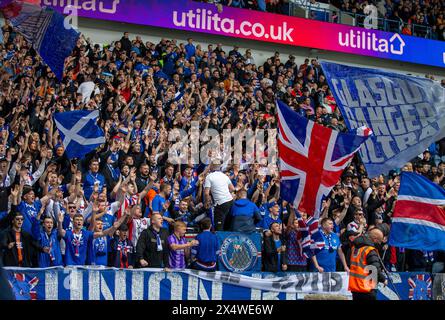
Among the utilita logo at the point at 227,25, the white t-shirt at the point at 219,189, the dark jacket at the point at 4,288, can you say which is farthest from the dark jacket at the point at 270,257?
the utilita logo at the point at 227,25

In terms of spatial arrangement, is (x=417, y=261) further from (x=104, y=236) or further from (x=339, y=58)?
(x=339, y=58)

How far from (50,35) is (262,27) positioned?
1182cm

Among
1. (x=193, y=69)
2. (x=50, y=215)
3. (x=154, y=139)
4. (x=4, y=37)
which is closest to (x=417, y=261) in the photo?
(x=154, y=139)

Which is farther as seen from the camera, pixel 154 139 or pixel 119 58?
pixel 119 58

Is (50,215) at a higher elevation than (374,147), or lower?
lower

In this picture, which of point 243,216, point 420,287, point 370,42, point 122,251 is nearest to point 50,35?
point 122,251

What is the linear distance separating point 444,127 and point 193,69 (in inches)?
343

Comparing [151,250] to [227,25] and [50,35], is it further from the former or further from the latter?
[227,25]

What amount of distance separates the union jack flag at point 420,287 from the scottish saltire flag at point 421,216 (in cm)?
136

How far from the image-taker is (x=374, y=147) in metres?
11.0

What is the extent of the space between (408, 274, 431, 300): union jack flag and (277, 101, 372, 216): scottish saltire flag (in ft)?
7.61

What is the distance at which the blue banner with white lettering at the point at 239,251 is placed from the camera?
1137 cm

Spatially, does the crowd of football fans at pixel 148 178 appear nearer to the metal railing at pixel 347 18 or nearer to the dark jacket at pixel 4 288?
the metal railing at pixel 347 18

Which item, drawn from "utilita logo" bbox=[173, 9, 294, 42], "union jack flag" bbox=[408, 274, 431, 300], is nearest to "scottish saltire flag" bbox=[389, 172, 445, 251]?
"union jack flag" bbox=[408, 274, 431, 300]
